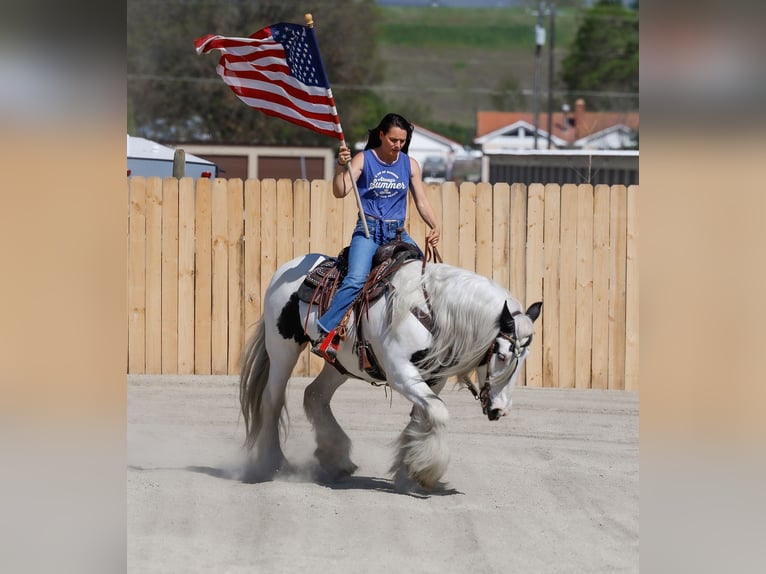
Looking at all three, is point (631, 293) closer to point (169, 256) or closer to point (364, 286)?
point (169, 256)


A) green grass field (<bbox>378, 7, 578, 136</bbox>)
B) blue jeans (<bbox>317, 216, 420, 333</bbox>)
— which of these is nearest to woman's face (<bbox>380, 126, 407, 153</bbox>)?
blue jeans (<bbox>317, 216, 420, 333</bbox>)

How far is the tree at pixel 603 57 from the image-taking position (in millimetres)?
94875

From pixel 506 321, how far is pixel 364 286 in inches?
39.6

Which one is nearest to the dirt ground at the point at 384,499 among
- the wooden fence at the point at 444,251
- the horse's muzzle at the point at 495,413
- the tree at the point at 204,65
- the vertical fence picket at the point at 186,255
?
the horse's muzzle at the point at 495,413

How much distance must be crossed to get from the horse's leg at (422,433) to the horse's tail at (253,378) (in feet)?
4.20

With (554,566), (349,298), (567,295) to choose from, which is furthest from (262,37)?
(567,295)

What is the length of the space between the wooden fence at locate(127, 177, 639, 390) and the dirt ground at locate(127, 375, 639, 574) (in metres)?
1.01

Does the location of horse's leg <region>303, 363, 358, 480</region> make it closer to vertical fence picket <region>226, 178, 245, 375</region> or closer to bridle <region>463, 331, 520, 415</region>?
bridle <region>463, 331, 520, 415</region>

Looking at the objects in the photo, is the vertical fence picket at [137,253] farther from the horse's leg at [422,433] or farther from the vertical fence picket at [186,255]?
the horse's leg at [422,433]

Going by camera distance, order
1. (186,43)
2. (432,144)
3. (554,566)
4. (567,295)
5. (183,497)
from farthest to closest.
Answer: (432,144) → (186,43) → (567,295) → (183,497) → (554,566)

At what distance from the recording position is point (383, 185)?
7.34 m
